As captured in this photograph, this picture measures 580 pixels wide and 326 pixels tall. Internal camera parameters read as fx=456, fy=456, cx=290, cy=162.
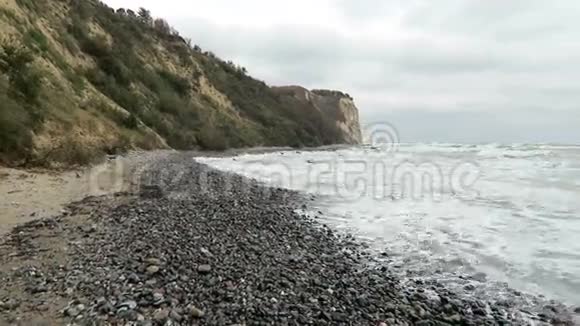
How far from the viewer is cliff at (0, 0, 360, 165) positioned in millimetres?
13766

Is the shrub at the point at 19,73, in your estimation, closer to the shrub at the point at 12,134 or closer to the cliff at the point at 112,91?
the cliff at the point at 112,91

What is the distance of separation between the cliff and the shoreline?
5.36 m

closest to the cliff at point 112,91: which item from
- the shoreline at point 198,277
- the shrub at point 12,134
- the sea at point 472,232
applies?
the shrub at point 12,134

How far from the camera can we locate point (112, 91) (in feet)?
94.7

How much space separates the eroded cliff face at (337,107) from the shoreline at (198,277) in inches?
3300

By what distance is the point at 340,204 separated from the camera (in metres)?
14.6

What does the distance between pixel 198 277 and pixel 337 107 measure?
4104 inches

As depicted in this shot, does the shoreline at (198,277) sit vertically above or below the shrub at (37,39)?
below

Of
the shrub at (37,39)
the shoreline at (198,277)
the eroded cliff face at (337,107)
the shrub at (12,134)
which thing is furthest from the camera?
the eroded cliff face at (337,107)

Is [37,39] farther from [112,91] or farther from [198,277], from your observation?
[198,277]

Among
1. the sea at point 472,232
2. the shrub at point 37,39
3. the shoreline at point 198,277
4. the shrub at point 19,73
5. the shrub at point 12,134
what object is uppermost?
the shrub at point 37,39

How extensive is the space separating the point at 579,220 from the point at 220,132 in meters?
36.4

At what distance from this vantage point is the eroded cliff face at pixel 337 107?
9638 cm

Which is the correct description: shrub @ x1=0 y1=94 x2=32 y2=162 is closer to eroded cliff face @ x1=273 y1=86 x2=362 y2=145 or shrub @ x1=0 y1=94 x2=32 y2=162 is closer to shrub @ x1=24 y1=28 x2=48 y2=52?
shrub @ x1=24 y1=28 x2=48 y2=52
